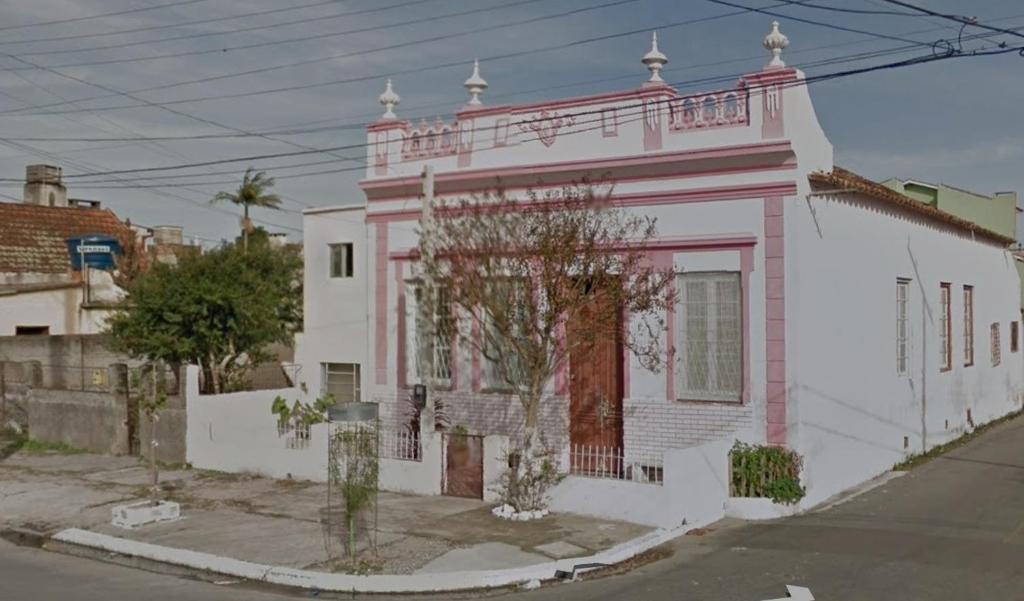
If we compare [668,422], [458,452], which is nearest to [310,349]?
[458,452]

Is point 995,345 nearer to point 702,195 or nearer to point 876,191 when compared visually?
point 876,191

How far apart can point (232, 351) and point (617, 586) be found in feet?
34.9

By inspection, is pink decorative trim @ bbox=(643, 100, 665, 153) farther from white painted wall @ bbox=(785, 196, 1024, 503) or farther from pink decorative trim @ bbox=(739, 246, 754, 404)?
white painted wall @ bbox=(785, 196, 1024, 503)

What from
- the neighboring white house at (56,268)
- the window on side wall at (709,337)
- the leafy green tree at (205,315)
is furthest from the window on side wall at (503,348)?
the neighboring white house at (56,268)

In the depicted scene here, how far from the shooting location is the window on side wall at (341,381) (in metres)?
17.6

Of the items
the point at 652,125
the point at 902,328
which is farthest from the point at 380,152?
the point at 902,328

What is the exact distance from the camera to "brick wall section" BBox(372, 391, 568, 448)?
14.8 metres

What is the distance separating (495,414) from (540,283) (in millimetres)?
3820

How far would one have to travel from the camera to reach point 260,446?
15688 mm

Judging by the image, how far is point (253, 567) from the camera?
407 inches

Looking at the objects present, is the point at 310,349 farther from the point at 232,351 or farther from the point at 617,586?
the point at 617,586

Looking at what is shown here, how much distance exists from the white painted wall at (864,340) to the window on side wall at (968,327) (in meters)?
0.31

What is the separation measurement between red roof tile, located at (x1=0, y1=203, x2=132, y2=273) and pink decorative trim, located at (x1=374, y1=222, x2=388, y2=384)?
1464cm

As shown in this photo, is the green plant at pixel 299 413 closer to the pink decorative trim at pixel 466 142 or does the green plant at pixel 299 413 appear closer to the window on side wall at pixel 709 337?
the pink decorative trim at pixel 466 142
